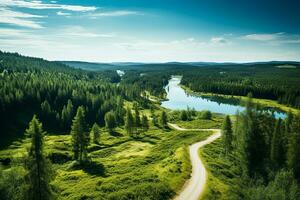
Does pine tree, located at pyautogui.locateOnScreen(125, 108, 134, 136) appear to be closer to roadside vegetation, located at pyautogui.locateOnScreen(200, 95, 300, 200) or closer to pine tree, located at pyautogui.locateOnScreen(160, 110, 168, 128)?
pine tree, located at pyautogui.locateOnScreen(160, 110, 168, 128)

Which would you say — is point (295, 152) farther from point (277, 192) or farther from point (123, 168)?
point (123, 168)

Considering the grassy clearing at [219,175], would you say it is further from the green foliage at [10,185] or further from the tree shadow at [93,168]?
the green foliage at [10,185]

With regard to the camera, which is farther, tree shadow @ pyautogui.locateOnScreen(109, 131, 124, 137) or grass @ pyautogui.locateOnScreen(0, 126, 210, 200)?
tree shadow @ pyautogui.locateOnScreen(109, 131, 124, 137)

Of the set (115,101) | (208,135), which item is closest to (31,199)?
(208,135)

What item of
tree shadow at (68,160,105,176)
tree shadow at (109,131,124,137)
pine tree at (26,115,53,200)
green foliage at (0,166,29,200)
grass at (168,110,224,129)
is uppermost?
pine tree at (26,115,53,200)

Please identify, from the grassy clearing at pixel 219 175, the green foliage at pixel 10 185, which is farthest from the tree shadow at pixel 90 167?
the grassy clearing at pixel 219 175

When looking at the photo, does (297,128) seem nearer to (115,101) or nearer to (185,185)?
(185,185)

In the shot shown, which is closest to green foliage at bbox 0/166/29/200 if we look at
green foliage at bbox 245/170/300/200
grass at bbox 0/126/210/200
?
grass at bbox 0/126/210/200
